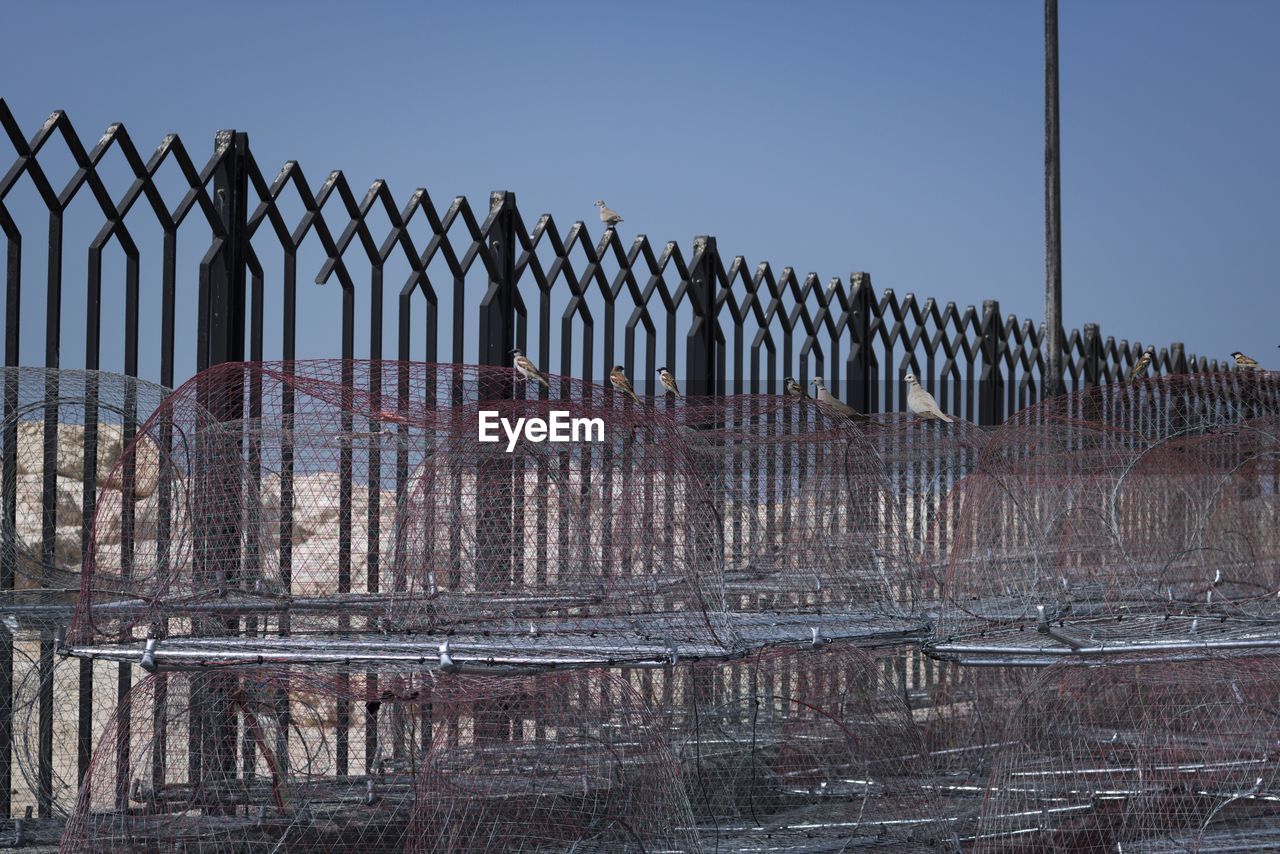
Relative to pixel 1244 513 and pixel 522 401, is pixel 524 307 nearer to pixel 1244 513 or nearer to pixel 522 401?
pixel 522 401

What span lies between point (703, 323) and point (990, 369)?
12.3 ft

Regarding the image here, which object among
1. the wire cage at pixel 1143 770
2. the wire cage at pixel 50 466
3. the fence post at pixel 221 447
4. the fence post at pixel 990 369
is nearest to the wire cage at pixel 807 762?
the wire cage at pixel 1143 770

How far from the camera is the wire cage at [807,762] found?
4.64m

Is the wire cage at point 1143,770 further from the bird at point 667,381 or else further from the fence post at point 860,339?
the fence post at point 860,339

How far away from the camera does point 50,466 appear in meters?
4.67

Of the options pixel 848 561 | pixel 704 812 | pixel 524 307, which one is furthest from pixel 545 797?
pixel 524 307

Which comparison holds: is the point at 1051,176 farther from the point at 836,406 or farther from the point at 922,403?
the point at 836,406

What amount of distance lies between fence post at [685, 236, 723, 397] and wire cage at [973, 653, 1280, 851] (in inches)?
98.0

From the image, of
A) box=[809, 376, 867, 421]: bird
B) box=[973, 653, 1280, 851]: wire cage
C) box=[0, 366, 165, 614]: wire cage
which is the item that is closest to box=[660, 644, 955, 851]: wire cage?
box=[973, 653, 1280, 851]: wire cage

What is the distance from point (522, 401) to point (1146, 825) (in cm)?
250

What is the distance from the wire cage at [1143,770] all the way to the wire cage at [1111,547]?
158 mm

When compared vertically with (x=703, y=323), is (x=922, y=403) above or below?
below

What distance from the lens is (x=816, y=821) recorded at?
15.8ft

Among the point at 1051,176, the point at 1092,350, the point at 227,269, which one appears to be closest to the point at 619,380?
the point at 227,269
